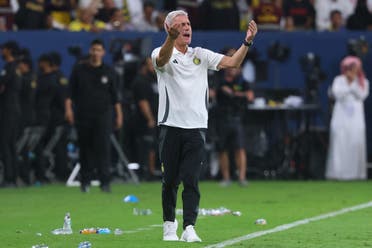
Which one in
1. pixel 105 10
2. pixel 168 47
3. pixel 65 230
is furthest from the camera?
pixel 105 10

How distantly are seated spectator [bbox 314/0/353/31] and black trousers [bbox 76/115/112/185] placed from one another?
785 cm

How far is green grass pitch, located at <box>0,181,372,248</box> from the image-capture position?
1194 centimetres

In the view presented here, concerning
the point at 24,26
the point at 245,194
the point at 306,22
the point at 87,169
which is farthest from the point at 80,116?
the point at 306,22

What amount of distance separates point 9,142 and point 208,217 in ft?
26.1

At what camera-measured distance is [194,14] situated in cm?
2627

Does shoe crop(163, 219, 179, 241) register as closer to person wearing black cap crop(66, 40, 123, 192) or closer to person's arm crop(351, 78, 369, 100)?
person wearing black cap crop(66, 40, 123, 192)

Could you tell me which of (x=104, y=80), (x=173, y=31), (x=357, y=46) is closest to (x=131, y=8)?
(x=357, y=46)

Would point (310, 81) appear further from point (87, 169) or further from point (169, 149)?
point (169, 149)

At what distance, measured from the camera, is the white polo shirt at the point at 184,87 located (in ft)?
38.9

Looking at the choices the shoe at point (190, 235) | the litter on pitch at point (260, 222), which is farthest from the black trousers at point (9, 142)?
the shoe at point (190, 235)

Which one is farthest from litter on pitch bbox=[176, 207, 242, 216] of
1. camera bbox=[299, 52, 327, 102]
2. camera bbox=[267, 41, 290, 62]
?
camera bbox=[267, 41, 290, 62]

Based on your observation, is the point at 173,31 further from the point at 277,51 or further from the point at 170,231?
the point at 277,51

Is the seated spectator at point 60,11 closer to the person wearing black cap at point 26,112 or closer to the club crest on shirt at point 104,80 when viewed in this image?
the person wearing black cap at point 26,112

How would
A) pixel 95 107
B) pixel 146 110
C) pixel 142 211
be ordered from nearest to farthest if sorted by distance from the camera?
pixel 142 211 < pixel 95 107 < pixel 146 110
